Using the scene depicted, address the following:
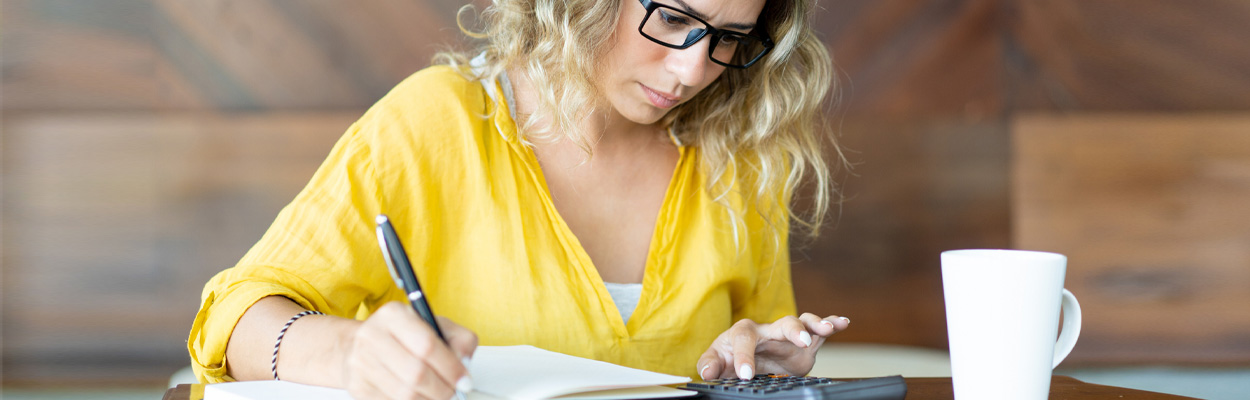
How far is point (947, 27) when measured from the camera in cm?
247

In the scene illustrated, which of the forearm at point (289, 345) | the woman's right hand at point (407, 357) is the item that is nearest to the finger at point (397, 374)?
the woman's right hand at point (407, 357)

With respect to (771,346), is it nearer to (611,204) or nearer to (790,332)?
(790,332)

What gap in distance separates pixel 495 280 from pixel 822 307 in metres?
1.41

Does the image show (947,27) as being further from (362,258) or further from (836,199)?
(362,258)

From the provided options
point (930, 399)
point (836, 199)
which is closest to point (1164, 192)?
point (836, 199)

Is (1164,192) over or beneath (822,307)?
over

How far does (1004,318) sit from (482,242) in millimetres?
696

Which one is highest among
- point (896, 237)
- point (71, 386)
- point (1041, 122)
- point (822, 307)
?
point (1041, 122)

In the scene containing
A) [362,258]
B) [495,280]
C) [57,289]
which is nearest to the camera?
[362,258]

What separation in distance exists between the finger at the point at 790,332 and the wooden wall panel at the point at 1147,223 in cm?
158

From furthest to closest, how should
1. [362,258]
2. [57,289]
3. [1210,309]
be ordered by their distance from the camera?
1. [1210,309]
2. [57,289]
3. [362,258]

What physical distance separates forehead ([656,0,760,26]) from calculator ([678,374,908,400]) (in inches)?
21.1

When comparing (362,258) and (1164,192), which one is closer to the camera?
(362,258)

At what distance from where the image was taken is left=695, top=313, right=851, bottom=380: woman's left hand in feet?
3.27
